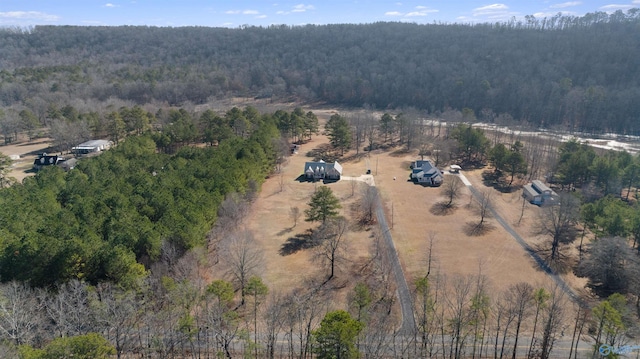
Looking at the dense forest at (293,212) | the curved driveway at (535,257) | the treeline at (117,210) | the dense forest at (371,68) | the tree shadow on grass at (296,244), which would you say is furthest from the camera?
the dense forest at (371,68)

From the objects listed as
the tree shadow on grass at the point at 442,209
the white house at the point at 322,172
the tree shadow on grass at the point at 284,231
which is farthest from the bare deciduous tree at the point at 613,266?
the white house at the point at 322,172

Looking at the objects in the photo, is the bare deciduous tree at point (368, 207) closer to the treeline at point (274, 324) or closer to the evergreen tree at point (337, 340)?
the treeline at point (274, 324)

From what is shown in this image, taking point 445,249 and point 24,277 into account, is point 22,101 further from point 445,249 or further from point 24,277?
point 445,249

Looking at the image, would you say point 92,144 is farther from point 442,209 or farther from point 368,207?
point 442,209

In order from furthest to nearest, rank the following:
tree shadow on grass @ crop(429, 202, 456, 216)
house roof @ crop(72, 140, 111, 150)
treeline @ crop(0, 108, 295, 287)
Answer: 1. house roof @ crop(72, 140, 111, 150)
2. tree shadow on grass @ crop(429, 202, 456, 216)
3. treeline @ crop(0, 108, 295, 287)

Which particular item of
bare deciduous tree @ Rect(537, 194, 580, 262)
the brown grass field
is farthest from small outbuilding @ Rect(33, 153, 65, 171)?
bare deciduous tree @ Rect(537, 194, 580, 262)

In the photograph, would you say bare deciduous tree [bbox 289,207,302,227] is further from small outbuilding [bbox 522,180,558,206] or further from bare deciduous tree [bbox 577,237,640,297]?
small outbuilding [bbox 522,180,558,206]
